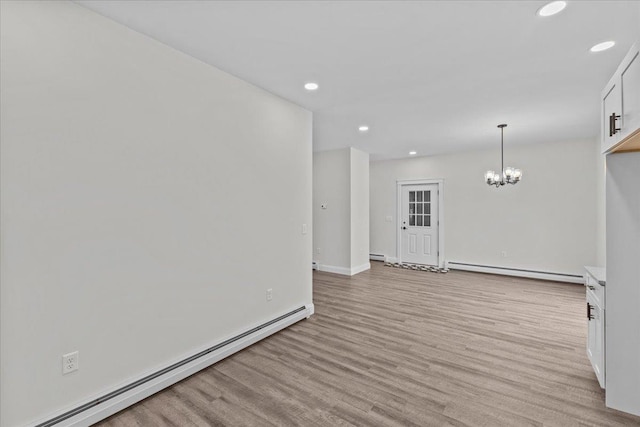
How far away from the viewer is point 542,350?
285 cm

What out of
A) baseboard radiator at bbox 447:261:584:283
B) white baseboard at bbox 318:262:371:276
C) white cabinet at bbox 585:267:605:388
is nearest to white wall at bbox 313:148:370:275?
white baseboard at bbox 318:262:371:276

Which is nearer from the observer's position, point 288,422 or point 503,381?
point 288,422

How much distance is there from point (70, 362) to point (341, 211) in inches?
188

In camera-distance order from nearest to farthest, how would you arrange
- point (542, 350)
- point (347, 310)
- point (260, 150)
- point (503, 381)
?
point (503, 381) < point (542, 350) < point (260, 150) < point (347, 310)

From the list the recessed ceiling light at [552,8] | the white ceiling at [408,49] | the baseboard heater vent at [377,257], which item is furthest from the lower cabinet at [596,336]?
the baseboard heater vent at [377,257]

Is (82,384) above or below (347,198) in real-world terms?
below

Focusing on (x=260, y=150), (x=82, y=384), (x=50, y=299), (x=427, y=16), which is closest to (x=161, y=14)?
(x=260, y=150)

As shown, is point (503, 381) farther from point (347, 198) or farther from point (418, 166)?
point (418, 166)

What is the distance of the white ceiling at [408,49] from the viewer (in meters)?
1.89

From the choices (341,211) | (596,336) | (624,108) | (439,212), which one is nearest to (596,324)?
(596,336)

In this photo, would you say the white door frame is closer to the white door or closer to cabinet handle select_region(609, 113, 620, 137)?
the white door

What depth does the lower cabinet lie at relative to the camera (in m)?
2.12

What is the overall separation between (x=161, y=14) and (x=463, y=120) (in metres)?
3.84

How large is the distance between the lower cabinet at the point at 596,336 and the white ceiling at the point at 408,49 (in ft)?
6.23
